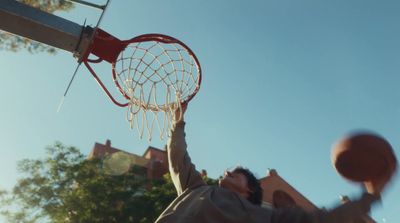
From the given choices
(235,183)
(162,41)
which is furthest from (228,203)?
(162,41)

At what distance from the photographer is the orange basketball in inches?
Result: 99.0

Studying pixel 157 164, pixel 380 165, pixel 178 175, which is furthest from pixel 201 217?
pixel 157 164

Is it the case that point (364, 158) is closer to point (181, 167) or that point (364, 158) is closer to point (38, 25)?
point (181, 167)

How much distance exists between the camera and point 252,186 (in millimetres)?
3643

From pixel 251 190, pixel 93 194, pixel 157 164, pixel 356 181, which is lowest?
pixel 356 181

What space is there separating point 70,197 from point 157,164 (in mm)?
12419

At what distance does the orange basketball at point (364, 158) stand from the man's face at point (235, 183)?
982 millimetres

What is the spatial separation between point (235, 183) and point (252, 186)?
22 cm

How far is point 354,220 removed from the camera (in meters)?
2.33

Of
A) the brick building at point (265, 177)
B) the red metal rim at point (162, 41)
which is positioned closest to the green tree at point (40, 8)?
the red metal rim at point (162, 41)

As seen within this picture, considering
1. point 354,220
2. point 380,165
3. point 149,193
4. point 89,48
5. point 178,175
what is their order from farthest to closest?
point 149,193
point 89,48
point 178,175
point 380,165
point 354,220

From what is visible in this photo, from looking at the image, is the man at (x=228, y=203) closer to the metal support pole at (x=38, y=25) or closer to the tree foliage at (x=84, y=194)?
the metal support pole at (x=38, y=25)

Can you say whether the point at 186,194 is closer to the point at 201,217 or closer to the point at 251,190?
the point at 201,217

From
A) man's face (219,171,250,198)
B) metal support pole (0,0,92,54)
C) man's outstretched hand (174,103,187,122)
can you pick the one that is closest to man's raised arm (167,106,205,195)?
man's face (219,171,250,198)
